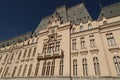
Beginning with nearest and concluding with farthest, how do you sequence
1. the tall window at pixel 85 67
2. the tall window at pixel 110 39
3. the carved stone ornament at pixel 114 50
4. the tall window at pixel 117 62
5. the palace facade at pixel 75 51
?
the tall window at pixel 117 62 < the carved stone ornament at pixel 114 50 < the palace facade at pixel 75 51 < the tall window at pixel 85 67 < the tall window at pixel 110 39

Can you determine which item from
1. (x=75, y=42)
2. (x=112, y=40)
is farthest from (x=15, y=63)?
(x=112, y=40)

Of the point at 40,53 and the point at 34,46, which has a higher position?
the point at 34,46

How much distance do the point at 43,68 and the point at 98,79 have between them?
13295 millimetres

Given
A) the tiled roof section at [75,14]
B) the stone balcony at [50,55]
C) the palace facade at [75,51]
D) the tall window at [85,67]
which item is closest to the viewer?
the palace facade at [75,51]

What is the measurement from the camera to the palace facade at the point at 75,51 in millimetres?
19703

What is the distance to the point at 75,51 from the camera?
23.7 m

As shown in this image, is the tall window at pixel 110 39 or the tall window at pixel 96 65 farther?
the tall window at pixel 110 39

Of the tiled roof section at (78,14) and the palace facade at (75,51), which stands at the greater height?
the tiled roof section at (78,14)

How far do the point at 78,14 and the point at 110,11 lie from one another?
879 centimetres

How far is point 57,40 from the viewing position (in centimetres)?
2717

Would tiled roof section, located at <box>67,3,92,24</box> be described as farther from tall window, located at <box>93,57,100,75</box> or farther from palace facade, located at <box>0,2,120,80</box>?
tall window, located at <box>93,57,100,75</box>

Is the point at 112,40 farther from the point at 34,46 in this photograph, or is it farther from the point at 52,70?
the point at 34,46

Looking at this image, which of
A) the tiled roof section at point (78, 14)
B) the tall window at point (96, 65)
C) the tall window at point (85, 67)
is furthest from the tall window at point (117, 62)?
the tiled roof section at point (78, 14)

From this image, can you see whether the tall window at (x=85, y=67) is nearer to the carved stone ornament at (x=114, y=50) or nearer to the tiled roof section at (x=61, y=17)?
the carved stone ornament at (x=114, y=50)
